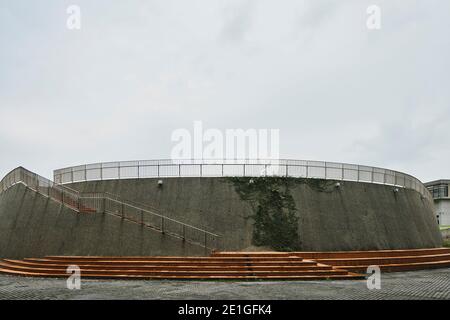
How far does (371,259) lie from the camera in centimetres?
1692

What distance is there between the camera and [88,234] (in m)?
18.5

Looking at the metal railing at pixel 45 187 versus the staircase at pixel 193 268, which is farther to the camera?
the metal railing at pixel 45 187

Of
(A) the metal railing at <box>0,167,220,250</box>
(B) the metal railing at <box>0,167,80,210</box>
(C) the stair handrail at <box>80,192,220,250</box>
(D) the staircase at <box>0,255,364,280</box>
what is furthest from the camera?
(B) the metal railing at <box>0,167,80,210</box>

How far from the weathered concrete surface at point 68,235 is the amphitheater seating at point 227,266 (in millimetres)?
857

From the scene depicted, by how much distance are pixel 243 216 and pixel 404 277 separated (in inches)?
300

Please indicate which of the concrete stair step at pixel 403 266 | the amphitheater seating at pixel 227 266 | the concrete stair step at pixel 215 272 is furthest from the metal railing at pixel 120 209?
the concrete stair step at pixel 403 266

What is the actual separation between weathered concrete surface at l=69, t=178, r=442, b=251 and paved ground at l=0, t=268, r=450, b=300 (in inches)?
208

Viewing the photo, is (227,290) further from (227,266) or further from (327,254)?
(327,254)

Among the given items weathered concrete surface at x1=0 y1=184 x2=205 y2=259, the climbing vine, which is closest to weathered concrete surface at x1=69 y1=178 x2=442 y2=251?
the climbing vine

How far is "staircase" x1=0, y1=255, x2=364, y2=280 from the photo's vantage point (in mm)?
14469

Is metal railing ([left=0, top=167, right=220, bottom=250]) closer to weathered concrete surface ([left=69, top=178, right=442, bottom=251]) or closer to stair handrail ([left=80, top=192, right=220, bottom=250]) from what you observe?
stair handrail ([left=80, top=192, right=220, bottom=250])

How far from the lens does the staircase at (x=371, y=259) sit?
54.1 ft

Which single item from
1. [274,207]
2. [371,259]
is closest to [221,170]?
[274,207]

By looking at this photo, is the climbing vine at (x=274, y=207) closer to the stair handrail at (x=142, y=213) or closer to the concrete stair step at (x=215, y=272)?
the stair handrail at (x=142, y=213)
